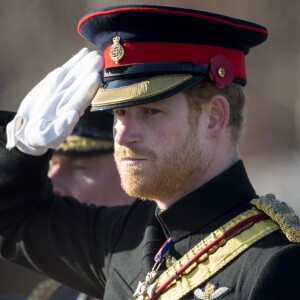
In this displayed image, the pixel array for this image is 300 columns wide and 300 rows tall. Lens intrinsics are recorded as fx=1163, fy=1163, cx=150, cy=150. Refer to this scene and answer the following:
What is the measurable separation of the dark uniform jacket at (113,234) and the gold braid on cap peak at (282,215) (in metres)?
0.04

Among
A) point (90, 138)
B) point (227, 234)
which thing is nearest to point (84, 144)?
point (90, 138)

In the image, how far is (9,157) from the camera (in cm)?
466

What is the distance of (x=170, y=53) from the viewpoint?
13.5 ft

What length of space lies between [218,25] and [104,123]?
6.79 ft

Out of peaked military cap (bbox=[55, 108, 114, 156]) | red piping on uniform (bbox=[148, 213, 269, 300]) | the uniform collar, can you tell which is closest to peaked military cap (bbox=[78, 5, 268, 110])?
the uniform collar

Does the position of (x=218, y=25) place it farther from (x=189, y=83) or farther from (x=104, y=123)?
(x=104, y=123)

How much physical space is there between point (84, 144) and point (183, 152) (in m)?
2.17

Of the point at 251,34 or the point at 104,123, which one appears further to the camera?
the point at 104,123

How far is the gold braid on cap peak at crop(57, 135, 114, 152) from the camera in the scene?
6160 millimetres

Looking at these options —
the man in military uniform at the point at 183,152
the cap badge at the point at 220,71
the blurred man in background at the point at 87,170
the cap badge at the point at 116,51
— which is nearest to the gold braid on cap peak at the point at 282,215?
the man in military uniform at the point at 183,152

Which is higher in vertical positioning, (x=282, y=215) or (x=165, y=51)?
(x=165, y=51)

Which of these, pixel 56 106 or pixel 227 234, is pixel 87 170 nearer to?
pixel 56 106

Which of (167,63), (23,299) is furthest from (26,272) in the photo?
(167,63)

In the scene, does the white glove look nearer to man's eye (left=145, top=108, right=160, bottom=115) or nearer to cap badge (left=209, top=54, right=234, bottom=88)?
man's eye (left=145, top=108, right=160, bottom=115)
